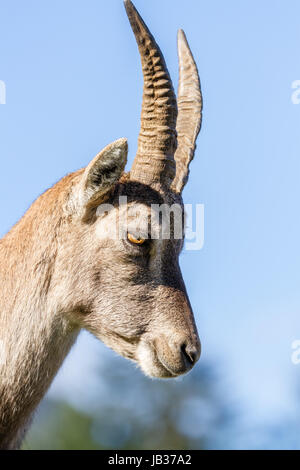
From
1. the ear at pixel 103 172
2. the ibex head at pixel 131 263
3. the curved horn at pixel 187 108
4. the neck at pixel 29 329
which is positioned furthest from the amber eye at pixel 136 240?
the curved horn at pixel 187 108

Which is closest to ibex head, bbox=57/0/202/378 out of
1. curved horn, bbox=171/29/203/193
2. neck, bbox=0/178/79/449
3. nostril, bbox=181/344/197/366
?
nostril, bbox=181/344/197/366

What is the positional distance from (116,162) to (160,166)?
75cm

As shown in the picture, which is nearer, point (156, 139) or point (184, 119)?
point (156, 139)

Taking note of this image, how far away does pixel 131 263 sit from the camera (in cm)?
971

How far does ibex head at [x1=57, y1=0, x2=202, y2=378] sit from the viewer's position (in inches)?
376

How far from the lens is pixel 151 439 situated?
1651 inches

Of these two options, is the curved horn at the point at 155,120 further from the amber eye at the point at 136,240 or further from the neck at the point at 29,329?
the neck at the point at 29,329

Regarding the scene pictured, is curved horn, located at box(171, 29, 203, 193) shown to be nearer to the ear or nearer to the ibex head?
the ibex head

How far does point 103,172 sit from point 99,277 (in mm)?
1144

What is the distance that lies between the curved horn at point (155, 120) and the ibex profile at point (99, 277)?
0.01m

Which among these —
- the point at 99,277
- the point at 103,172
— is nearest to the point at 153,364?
the point at 99,277

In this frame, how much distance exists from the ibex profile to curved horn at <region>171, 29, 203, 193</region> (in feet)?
3.74
